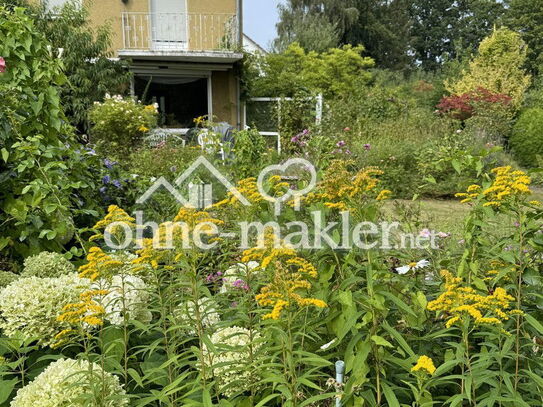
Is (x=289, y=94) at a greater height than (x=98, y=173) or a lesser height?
greater

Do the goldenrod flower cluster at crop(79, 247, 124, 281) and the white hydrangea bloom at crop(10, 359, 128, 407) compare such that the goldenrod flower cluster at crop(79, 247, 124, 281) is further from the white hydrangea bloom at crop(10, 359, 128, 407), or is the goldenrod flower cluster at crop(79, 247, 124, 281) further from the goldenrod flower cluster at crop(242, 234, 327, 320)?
the goldenrod flower cluster at crop(242, 234, 327, 320)

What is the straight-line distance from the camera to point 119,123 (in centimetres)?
952

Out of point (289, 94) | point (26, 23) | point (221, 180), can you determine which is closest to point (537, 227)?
point (26, 23)

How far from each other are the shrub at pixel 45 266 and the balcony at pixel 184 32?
10.3 meters

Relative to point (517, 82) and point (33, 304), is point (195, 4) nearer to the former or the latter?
Answer: point (517, 82)

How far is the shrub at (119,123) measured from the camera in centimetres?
937

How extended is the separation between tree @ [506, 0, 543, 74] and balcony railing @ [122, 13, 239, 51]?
19.6m

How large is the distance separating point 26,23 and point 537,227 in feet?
10.4

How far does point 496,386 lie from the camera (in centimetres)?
141

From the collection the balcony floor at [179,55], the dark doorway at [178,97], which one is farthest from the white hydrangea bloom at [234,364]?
the dark doorway at [178,97]

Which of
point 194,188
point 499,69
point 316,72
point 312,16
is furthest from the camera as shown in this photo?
point 312,16

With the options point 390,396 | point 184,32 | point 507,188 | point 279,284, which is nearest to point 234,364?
point 279,284

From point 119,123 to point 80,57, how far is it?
2257 mm

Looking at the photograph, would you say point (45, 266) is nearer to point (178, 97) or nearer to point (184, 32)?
point (178, 97)
